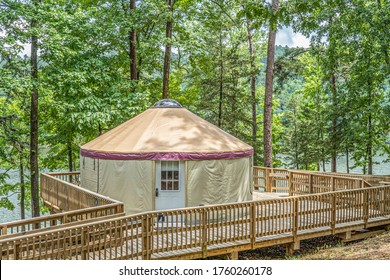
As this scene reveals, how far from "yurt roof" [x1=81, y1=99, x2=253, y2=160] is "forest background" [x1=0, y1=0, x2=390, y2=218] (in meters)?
2.44

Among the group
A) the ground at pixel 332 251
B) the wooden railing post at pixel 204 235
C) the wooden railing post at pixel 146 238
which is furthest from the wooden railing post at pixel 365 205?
the wooden railing post at pixel 146 238

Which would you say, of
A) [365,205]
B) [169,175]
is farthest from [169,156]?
[365,205]

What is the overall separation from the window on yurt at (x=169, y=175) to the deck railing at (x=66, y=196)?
1.79 m

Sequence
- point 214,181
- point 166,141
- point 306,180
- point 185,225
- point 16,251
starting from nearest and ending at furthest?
point 16,251
point 185,225
point 214,181
point 166,141
point 306,180

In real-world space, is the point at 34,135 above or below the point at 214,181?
above

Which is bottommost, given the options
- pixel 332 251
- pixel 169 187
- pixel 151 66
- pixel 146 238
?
pixel 332 251

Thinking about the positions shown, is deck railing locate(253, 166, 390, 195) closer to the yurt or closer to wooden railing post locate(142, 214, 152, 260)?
the yurt

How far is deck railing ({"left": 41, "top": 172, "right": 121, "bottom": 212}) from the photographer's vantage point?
8531mm

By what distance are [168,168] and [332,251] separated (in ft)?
13.3

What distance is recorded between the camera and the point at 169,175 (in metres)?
9.75

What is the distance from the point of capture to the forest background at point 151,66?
11.9 meters

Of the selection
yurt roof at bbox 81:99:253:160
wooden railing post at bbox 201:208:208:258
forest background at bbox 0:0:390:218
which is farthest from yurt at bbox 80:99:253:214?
forest background at bbox 0:0:390:218

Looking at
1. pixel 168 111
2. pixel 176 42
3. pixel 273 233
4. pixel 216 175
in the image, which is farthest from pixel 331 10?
pixel 273 233

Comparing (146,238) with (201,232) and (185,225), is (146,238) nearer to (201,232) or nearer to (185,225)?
(185,225)
